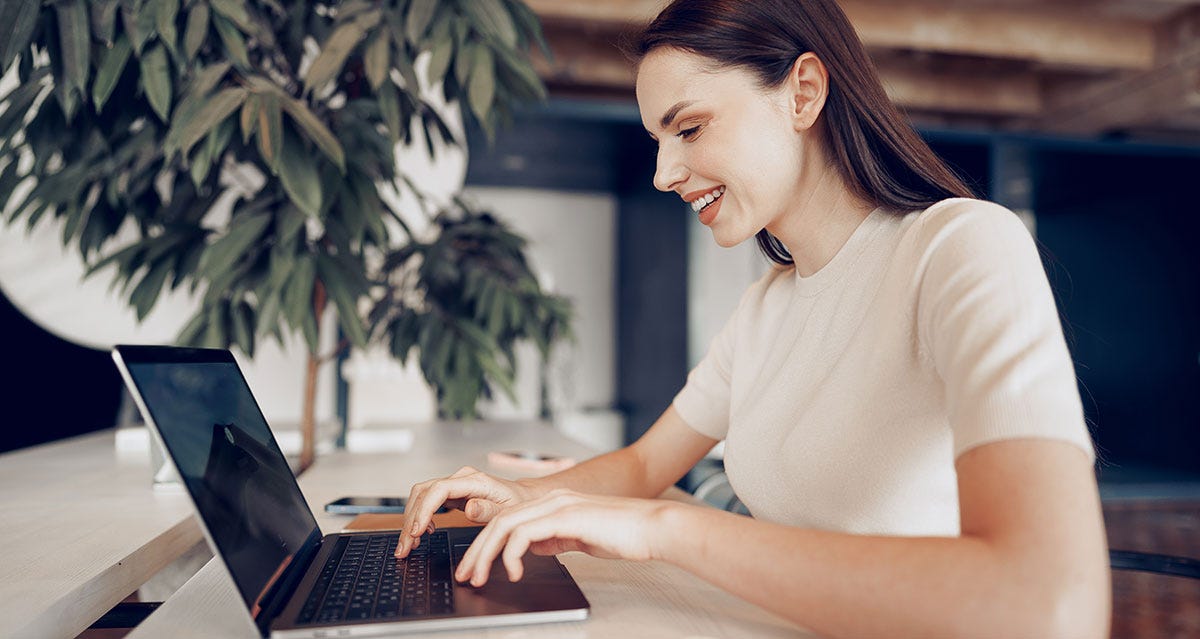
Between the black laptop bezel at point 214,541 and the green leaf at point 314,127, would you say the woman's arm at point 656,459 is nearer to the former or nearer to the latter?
the black laptop bezel at point 214,541

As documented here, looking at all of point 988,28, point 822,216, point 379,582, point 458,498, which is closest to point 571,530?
point 379,582

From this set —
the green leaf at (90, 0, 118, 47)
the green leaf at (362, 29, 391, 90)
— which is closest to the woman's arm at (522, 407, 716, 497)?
the green leaf at (362, 29, 391, 90)

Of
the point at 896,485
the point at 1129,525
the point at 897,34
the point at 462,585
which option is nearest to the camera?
the point at 462,585

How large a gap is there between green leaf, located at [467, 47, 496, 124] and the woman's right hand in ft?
2.19

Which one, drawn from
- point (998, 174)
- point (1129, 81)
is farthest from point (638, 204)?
point (1129, 81)

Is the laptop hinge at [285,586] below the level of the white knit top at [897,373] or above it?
below

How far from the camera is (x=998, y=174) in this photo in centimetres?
482

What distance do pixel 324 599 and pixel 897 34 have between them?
4.27 meters

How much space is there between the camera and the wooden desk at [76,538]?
0.68 meters

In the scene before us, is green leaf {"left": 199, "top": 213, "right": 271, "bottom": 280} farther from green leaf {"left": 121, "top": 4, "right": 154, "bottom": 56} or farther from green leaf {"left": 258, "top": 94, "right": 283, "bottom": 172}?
green leaf {"left": 121, "top": 4, "right": 154, "bottom": 56}

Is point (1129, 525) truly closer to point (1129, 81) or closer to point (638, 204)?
point (1129, 81)

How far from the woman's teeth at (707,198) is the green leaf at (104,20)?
89cm

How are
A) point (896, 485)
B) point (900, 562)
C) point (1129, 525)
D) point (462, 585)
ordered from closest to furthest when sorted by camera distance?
point (900, 562) < point (462, 585) < point (896, 485) < point (1129, 525)

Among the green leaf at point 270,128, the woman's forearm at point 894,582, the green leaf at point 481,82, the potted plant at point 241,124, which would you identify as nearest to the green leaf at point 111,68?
the potted plant at point 241,124
